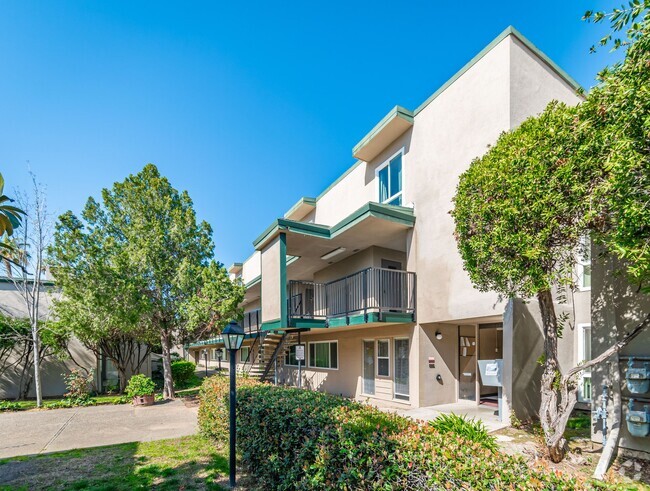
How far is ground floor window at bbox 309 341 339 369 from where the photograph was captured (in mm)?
16172

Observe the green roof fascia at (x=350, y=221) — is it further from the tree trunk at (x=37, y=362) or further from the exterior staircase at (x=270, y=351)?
the tree trunk at (x=37, y=362)

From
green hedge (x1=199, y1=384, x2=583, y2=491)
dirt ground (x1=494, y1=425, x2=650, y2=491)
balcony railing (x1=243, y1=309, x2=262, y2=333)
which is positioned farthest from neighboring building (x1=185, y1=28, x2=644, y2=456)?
green hedge (x1=199, y1=384, x2=583, y2=491)

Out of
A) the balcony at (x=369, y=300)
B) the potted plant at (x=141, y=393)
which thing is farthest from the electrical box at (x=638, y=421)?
the potted plant at (x=141, y=393)

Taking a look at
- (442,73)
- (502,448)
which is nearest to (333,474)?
(502,448)

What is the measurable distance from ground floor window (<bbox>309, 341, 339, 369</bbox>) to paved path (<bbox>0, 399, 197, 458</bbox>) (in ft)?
18.9

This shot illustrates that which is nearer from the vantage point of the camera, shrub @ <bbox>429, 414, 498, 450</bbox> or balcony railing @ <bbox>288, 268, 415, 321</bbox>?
shrub @ <bbox>429, 414, 498, 450</bbox>

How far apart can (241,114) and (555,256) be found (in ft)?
38.7

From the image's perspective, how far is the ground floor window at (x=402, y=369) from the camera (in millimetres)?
11938

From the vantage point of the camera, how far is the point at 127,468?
7.10 meters

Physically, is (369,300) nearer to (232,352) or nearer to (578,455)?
(232,352)

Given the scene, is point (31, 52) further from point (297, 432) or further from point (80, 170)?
point (297, 432)

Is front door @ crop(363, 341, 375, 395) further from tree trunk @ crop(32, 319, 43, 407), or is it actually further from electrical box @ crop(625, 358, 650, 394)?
tree trunk @ crop(32, 319, 43, 407)

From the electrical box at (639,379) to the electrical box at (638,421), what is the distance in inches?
10.1

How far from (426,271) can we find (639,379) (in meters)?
5.97
